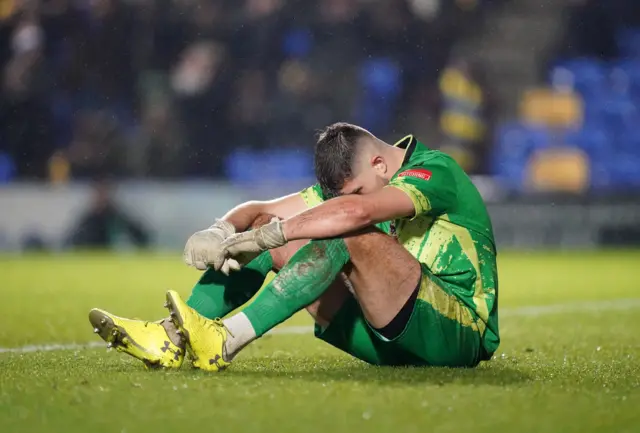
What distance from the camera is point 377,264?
→ 13.0ft

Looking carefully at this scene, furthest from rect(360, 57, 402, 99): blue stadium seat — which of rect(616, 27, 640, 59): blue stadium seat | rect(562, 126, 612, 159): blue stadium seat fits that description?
rect(616, 27, 640, 59): blue stadium seat

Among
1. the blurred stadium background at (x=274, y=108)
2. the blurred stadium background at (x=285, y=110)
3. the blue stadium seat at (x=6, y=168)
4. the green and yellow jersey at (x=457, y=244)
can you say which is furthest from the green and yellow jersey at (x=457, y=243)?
the blue stadium seat at (x=6, y=168)

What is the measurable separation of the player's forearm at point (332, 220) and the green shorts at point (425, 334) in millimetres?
383

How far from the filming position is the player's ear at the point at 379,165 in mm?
4246

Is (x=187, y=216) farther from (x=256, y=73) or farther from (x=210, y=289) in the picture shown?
(x=210, y=289)

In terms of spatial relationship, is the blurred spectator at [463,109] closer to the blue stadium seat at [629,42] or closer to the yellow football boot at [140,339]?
the blue stadium seat at [629,42]

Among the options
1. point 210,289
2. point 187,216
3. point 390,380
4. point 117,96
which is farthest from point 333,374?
point 117,96

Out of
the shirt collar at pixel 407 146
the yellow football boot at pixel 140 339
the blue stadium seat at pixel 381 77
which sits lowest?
the yellow football boot at pixel 140 339

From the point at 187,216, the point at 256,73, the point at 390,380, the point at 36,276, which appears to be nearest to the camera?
the point at 390,380

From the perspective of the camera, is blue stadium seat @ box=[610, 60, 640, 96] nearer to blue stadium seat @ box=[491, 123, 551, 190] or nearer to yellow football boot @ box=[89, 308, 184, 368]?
blue stadium seat @ box=[491, 123, 551, 190]

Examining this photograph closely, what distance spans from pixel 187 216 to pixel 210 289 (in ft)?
35.2

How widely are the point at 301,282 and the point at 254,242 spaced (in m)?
0.24

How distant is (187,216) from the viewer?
15078 mm

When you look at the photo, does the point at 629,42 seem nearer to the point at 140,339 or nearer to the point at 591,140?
the point at 591,140
